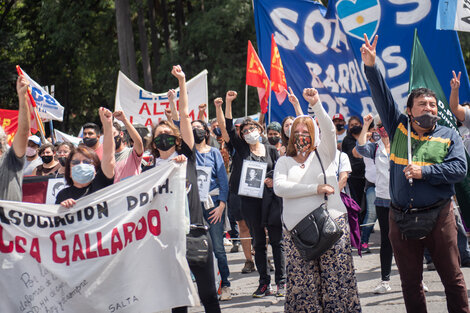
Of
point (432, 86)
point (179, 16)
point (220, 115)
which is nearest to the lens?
point (432, 86)

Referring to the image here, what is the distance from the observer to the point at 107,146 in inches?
206

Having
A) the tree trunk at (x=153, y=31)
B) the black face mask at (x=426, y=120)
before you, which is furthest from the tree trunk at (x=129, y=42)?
the black face mask at (x=426, y=120)

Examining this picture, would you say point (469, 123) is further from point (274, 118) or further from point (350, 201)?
point (274, 118)

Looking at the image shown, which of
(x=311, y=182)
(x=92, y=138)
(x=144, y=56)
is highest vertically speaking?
(x=144, y=56)

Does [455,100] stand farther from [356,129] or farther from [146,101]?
[146,101]

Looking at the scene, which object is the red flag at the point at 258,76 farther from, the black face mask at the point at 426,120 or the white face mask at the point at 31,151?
the black face mask at the point at 426,120

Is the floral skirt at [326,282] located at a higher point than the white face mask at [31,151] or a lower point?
lower

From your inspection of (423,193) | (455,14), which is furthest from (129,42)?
(423,193)

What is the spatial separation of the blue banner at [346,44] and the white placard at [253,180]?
6.84ft

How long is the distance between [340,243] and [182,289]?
1.30 m

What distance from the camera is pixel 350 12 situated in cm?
903

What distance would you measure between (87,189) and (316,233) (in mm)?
1791

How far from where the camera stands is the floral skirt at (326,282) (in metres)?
5.32

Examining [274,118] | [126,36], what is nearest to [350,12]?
[274,118]
